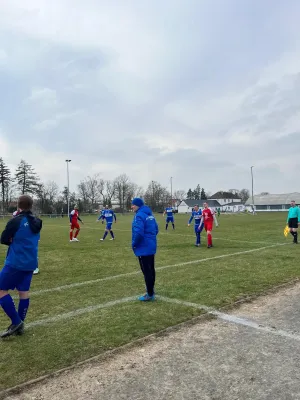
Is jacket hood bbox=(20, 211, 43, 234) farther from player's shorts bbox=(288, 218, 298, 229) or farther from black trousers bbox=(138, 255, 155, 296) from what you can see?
player's shorts bbox=(288, 218, 298, 229)

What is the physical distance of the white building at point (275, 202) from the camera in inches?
4378

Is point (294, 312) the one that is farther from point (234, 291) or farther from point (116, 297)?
point (116, 297)

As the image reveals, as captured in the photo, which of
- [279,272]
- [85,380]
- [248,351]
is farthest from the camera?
[279,272]

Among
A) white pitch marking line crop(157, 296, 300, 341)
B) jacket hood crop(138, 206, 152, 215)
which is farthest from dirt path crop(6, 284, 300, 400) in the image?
jacket hood crop(138, 206, 152, 215)

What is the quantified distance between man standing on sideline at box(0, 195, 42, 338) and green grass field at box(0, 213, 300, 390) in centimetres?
35

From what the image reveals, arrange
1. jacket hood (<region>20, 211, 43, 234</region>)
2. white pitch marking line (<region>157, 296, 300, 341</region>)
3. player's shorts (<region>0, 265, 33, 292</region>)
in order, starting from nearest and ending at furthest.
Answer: white pitch marking line (<region>157, 296, 300, 341</region>)
player's shorts (<region>0, 265, 33, 292</region>)
jacket hood (<region>20, 211, 43, 234</region>)

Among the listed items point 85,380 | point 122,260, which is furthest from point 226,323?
point 122,260

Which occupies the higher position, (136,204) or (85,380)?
(136,204)

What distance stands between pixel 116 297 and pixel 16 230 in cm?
268

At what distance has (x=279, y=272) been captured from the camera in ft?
27.4

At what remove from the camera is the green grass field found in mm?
4070

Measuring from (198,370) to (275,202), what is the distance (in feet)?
388

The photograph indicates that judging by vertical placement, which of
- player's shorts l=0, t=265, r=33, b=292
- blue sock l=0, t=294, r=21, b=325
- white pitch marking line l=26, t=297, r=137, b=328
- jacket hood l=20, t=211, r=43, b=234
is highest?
jacket hood l=20, t=211, r=43, b=234

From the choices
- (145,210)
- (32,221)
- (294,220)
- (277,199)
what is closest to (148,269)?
(145,210)
